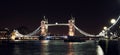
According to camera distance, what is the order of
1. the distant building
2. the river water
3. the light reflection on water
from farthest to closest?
the distant building → the light reflection on water → the river water

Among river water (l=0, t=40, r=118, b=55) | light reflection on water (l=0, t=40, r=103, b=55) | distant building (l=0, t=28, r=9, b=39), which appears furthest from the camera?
distant building (l=0, t=28, r=9, b=39)

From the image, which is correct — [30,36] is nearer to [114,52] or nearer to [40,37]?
[40,37]

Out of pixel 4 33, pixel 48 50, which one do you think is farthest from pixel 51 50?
pixel 4 33

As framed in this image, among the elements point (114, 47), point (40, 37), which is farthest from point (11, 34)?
point (114, 47)

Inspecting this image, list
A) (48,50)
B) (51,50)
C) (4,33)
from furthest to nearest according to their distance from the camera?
(4,33) → (48,50) → (51,50)

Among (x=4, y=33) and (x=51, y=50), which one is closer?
(x=51, y=50)

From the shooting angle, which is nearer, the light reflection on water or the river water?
the river water

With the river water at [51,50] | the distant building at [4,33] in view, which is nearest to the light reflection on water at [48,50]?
the river water at [51,50]

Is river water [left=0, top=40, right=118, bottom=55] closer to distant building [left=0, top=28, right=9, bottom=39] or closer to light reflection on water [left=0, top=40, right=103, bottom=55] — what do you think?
light reflection on water [left=0, top=40, right=103, bottom=55]

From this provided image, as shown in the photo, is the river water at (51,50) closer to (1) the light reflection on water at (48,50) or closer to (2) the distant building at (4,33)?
(1) the light reflection on water at (48,50)

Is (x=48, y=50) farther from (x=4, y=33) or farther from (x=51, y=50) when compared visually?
(x=4, y=33)

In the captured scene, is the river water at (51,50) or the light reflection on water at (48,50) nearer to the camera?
the river water at (51,50)

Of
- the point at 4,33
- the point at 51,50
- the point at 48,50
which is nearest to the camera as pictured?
the point at 51,50

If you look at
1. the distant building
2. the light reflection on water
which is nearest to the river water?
the light reflection on water
